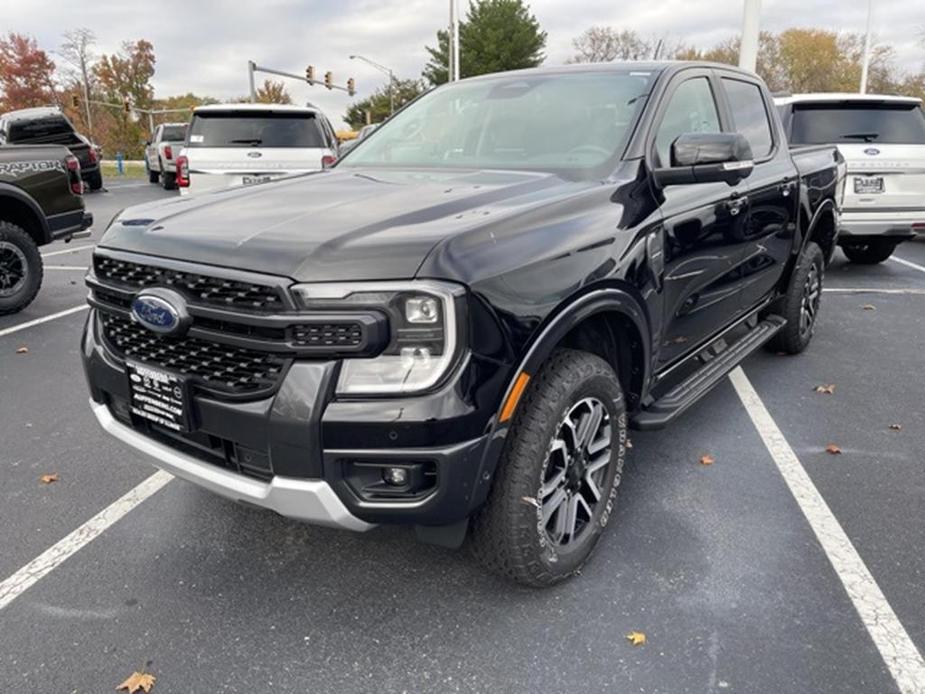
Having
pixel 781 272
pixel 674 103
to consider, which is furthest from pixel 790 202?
pixel 674 103

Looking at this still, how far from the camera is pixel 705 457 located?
3.84 metres

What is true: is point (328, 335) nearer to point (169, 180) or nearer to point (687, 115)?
point (687, 115)

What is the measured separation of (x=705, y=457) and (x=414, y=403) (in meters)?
2.26

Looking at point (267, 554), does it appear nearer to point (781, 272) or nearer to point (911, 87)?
point (781, 272)

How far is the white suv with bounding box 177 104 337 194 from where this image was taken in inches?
366

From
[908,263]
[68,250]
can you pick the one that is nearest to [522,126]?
[908,263]

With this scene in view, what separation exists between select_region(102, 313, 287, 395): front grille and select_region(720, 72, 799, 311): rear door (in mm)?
2774

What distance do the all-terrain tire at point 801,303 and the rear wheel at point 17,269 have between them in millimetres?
6321

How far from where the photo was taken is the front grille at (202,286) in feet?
7.09

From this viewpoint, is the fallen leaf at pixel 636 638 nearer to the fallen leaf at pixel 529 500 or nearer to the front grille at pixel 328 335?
the fallen leaf at pixel 529 500

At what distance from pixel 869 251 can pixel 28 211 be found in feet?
30.4

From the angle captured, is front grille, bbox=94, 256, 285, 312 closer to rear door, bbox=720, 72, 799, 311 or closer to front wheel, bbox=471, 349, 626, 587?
front wheel, bbox=471, 349, 626, 587

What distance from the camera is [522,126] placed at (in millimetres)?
3549

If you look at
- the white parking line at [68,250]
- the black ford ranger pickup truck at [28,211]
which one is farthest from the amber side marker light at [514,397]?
the white parking line at [68,250]
